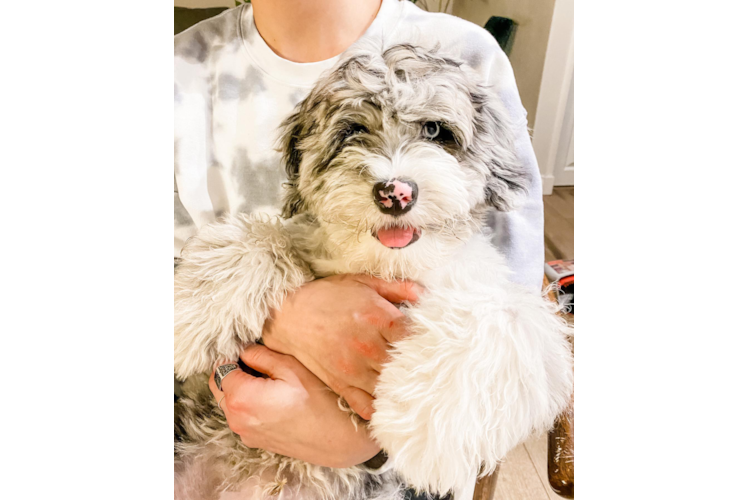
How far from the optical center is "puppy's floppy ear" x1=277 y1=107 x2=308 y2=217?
93 centimetres

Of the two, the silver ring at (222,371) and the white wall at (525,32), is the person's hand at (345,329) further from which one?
the white wall at (525,32)

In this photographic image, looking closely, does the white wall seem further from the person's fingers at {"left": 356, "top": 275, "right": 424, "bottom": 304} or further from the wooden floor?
the person's fingers at {"left": 356, "top": 275, "right": 424, "bottom": 304}

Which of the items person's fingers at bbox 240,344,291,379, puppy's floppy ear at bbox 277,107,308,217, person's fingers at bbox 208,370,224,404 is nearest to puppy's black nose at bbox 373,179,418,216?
puppy's floppy ear at bbox 277,107,308,217

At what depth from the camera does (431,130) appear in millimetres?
825

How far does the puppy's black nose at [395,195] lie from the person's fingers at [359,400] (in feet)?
1.14

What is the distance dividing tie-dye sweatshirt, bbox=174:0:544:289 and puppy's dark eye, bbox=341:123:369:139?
0.18 metres

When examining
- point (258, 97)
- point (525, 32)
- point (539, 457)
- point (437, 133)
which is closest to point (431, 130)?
point (437, 133)

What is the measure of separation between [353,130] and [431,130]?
0.15 meters
